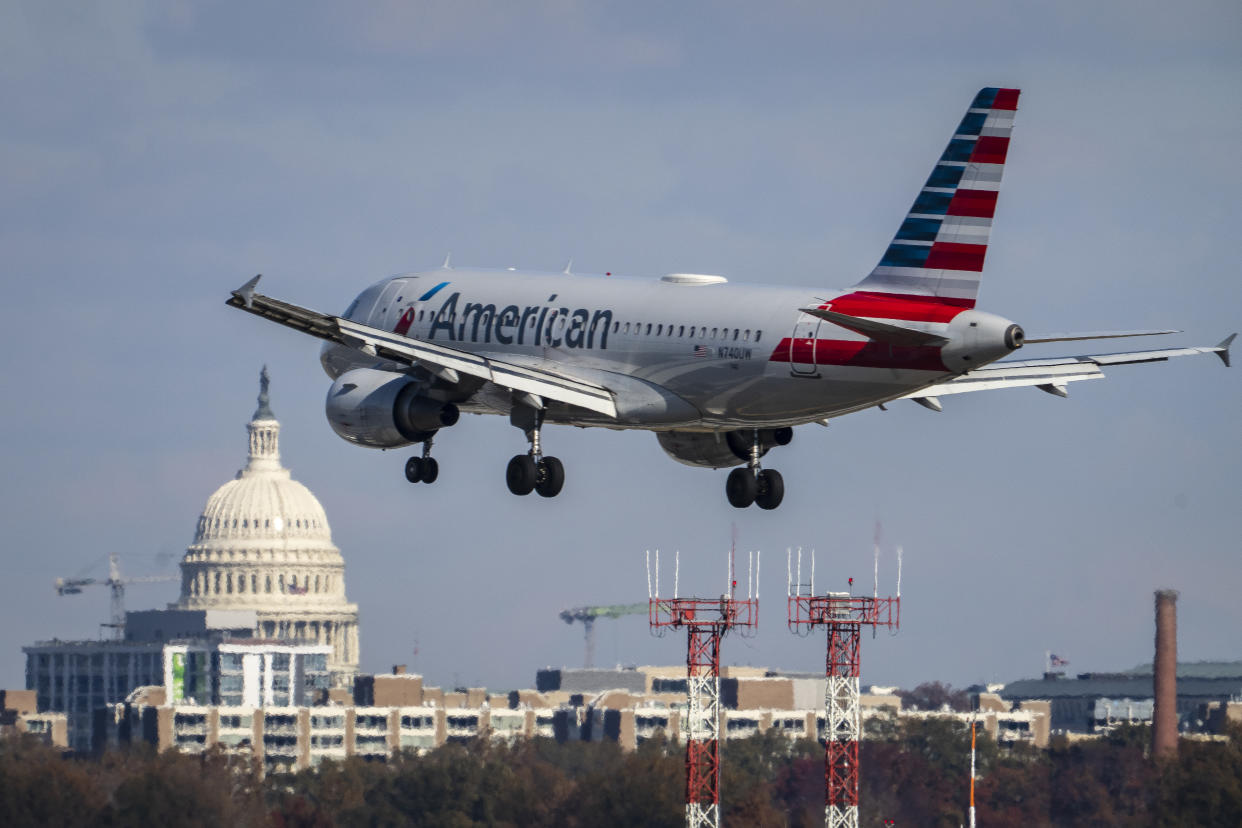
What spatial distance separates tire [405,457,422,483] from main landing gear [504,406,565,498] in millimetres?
3095

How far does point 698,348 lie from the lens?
73562 millimetres

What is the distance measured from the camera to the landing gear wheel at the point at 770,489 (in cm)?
7838

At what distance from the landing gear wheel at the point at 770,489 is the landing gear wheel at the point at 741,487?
0.59 feet

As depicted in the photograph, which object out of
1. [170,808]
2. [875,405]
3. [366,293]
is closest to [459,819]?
[170,808]

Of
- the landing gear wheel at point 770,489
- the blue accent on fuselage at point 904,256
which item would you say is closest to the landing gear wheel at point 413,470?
the landing gear wheel at point 770,489

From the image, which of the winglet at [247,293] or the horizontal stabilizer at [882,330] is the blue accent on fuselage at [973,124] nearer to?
the horizontal stabilizer at [882,330]

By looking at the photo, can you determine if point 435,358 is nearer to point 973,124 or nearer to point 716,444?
point 716,444

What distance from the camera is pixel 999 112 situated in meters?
69.9

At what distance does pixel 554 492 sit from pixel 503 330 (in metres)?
5.74

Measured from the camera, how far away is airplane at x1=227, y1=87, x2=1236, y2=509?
69625mm

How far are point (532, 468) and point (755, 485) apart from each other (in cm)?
696

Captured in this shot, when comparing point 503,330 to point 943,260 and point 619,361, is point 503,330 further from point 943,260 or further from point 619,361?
point 943,260

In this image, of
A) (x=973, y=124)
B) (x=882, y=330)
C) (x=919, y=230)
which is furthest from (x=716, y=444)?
(x=973, y=124)

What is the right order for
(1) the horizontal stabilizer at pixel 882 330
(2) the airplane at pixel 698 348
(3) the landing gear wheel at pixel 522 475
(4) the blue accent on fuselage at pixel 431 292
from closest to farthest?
(1) the horizontal stabilizer at pixel 882 330 → (2) the airplane at pixel 698 348 → (3) the landing gear wheel at pixel 522 475 → (4) the blue accent on fuselage at pixel 431 292
